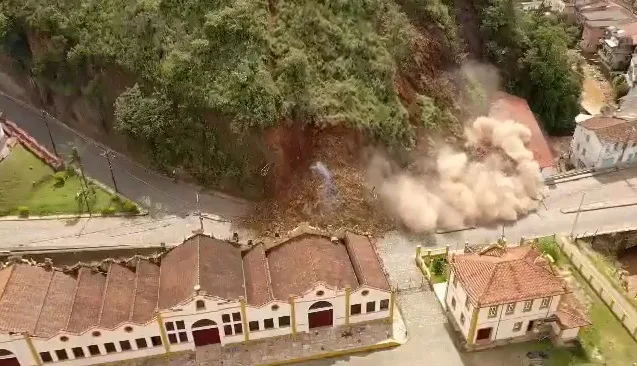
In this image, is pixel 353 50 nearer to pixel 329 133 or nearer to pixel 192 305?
pixel 329 133

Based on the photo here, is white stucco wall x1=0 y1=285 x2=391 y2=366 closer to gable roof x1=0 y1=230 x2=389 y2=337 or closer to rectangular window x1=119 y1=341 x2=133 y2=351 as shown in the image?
rectangular window x1=119 y1=341 x2=133 y2=351

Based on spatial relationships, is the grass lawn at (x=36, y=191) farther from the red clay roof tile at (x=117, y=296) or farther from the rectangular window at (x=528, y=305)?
the rectangular window at (x=528, y=305)

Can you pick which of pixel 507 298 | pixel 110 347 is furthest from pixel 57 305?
pixel 507 298

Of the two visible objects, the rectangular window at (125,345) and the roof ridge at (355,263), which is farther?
the roof ridge at (355,263)

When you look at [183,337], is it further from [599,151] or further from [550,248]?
[599,151]

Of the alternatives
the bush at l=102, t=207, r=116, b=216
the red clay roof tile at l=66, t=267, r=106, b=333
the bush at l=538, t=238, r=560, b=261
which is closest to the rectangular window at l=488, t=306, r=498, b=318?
the bush at l=538, t=238, r=560, b=261

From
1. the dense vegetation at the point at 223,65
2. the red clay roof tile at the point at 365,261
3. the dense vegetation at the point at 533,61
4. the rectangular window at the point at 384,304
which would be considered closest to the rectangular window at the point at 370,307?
the rectangular window at the point at 384,304

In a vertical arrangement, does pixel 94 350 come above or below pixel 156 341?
below
